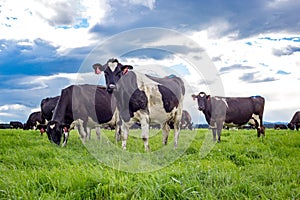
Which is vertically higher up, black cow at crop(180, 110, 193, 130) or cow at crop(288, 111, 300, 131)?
cow at crop(288, 111, 300, 131)

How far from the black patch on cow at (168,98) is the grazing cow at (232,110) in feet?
13.8

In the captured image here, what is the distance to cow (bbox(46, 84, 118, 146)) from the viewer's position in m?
12.6

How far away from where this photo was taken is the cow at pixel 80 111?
1257cm

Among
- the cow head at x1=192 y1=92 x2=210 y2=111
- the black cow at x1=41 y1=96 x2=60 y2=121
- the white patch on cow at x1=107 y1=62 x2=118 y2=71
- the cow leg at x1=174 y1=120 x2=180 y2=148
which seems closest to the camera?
the white patch on cow at x1=107 y1=62 x2=118 y2=71

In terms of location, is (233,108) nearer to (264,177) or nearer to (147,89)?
(147,89)

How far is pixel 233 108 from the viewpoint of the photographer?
18781 millimetres

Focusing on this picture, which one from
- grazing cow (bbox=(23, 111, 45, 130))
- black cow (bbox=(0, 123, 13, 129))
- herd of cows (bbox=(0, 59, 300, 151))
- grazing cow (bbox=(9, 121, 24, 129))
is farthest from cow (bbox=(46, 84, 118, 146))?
black cow (bbox=(0, 123, 13, 129))

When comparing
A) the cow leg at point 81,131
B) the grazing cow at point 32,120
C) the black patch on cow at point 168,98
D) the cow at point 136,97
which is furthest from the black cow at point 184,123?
the grazing cow at point 32,120

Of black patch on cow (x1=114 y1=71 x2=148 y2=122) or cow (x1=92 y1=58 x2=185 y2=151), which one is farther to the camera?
black patch on cow (x1=114 y1=71 x2=148 y2=122)

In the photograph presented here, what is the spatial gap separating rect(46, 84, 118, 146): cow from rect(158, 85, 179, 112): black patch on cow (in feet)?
8.11

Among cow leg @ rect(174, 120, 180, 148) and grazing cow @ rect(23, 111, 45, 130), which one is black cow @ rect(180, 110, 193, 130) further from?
grazing cow @ rect(23, 111, 45, 130)

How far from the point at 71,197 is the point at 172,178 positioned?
149cm

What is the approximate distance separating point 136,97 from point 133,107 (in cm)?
32

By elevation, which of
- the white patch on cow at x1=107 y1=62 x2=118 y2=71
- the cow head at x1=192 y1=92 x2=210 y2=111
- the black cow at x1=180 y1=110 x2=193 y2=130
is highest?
the white patch on cow at x1=107 y1=62 x2=118 y2=71
